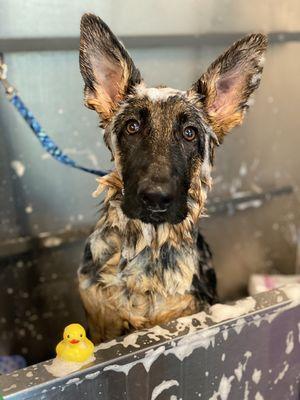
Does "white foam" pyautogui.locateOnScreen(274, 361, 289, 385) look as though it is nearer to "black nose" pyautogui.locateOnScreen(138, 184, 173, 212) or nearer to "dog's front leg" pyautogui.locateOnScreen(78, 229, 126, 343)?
"dog's front leg" pyautogui.locateOnScreen(78, 229, 126, 343)

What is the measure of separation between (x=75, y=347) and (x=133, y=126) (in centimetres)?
61

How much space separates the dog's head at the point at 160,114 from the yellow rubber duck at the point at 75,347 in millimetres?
332

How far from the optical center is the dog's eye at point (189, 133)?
133cm

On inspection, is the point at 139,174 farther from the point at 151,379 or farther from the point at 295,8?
the point at 295,8

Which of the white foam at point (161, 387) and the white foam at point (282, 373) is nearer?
the white foam at point (161, 387)

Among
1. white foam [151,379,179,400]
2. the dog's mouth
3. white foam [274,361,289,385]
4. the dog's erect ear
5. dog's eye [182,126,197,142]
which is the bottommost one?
white foam [274,361,289,385]

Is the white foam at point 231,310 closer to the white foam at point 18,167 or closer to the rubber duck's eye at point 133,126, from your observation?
the rubber duck's eye at point 133,126

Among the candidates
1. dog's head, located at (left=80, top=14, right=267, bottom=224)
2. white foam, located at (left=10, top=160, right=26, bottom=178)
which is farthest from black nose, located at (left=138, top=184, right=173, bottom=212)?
white foam, located at (left=10, top=160, right=26, bottom=178)

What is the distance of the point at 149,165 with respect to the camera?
1.19 meters

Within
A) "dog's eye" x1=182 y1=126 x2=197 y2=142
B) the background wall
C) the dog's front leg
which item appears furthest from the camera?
the background wall

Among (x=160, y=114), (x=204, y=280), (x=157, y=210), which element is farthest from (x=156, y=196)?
(x=204, y=280)

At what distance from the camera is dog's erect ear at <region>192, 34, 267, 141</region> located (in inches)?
51.7

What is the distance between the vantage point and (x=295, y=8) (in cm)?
232

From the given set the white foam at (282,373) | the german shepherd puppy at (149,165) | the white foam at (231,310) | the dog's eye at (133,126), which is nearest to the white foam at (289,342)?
the white foam at (282,373)
